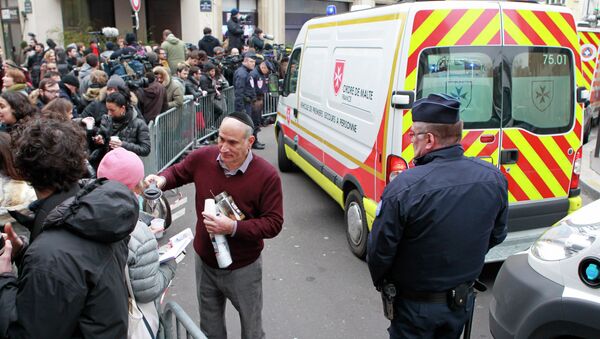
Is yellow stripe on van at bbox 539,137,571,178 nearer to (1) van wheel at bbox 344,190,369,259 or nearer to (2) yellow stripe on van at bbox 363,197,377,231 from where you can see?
(2) yellow stripe on van at bbox 363,197,377,231

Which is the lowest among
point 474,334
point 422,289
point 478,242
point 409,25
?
point 474,334

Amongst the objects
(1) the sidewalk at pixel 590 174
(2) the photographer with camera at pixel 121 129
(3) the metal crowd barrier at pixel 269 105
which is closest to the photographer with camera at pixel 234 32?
(3) the metal crowd barrier at pixel 269 105

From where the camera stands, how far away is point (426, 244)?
97.2 inches

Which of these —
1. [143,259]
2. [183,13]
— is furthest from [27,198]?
[183,13]

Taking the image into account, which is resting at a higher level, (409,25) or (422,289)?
(409,25)

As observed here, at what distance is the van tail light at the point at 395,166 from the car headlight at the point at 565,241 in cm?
129

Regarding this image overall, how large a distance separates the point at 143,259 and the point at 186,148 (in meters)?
6.46

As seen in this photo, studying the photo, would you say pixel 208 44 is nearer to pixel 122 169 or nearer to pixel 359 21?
pixel 359 21

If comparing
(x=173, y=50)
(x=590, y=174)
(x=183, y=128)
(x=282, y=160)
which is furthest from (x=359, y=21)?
(x=173, y=50)

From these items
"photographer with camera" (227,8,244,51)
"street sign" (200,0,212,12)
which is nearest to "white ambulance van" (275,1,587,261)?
"photographer with camera" (227,8,244,51)

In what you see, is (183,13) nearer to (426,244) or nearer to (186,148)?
(186,148)

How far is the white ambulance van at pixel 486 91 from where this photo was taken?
13.2 ft

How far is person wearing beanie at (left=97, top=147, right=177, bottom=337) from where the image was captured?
2258 mm

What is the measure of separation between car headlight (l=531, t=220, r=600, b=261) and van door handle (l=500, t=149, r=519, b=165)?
1.27m
